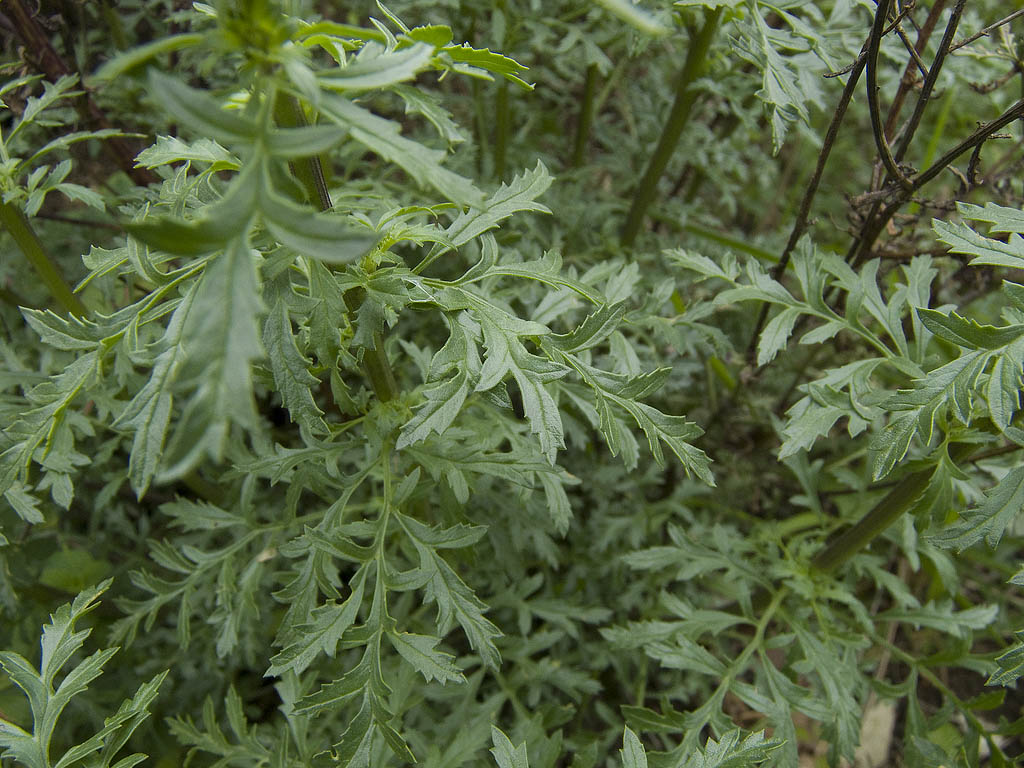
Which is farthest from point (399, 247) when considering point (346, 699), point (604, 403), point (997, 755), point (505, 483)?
point (997, 755)

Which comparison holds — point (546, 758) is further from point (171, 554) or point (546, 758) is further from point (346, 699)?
point (171, 554)

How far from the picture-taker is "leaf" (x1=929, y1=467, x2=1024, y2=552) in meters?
1.26

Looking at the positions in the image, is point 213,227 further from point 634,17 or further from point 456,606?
point 456,606

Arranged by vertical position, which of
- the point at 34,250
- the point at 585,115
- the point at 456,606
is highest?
the point at 585,115

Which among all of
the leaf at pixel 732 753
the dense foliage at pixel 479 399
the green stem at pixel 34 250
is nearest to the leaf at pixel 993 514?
the dense foliage at pixel 479 399

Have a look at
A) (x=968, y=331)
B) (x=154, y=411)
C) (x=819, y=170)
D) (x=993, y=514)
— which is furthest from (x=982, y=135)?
(x=154, y=411)

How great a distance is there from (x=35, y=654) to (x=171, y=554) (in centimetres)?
58

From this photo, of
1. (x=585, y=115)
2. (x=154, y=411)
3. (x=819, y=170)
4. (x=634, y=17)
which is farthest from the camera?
(x=585, y=115)

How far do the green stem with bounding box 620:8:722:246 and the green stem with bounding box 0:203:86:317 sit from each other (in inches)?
59.3

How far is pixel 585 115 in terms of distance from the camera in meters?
2.42

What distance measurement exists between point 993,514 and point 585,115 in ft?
5.52

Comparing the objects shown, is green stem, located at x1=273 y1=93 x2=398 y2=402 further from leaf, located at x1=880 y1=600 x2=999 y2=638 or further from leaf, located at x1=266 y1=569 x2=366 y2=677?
leaf, located at x1=880 y1=600 x2=999 y2=638

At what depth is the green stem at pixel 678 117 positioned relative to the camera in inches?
72.7

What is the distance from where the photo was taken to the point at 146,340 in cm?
165
